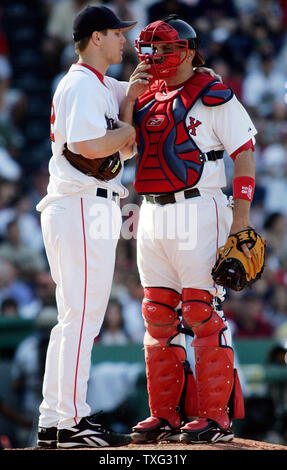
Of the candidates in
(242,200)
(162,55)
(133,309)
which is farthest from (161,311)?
(133,309)

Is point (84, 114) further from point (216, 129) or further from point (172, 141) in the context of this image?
point (216, 129)

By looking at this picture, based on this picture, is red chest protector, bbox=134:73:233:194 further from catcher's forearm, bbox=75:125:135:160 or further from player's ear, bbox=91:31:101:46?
player's ear, bbox=91:31:101:46

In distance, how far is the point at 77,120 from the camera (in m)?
4.54

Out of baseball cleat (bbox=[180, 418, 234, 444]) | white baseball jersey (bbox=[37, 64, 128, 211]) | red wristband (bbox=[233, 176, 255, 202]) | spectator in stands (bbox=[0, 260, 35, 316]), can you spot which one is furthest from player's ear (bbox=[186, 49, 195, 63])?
spectator in stands (bbox=[0, 260, 35, 316])

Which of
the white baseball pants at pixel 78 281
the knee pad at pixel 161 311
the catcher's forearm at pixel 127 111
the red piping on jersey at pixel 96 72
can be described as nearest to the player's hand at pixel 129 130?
the catcher's forearm at pixel 127 111

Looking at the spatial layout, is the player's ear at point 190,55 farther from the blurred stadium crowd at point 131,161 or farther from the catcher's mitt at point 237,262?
the blurred stadium crowd at point 131,161

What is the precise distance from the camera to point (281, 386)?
806 centimetres

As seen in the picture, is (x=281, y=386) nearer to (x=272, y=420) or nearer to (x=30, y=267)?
(x=272, y=420)

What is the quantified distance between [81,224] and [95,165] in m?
0.33

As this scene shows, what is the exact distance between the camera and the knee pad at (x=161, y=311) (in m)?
4.96

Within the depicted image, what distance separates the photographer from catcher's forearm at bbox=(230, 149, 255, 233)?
4.79m

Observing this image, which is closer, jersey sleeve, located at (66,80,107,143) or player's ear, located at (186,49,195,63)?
jersey sleeve, located at (66,80,107,143)

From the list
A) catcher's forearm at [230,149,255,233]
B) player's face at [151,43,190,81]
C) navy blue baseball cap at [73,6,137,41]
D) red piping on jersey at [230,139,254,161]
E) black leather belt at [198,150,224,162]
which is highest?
navy blue baseball cap at [73,6,137,41]

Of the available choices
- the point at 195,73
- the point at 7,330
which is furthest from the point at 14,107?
the point at 195,73
